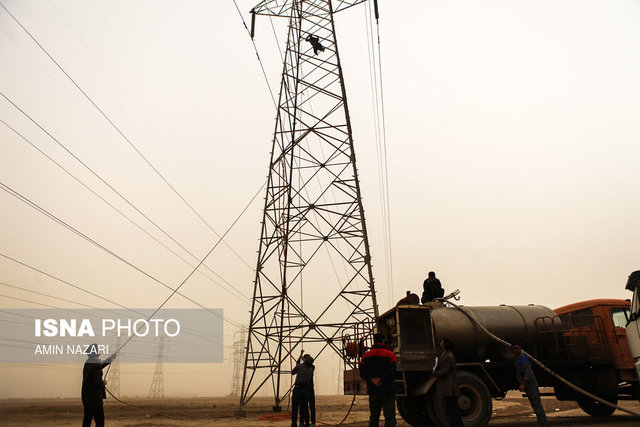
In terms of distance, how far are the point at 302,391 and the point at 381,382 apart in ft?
11.6

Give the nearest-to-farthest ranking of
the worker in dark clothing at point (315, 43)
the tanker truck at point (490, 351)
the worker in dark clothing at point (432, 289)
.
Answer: the tanker truck at point (490, 351) < the worker in dark clothing at point (432, 289) < the worker in dark clothing at point (315, 43)

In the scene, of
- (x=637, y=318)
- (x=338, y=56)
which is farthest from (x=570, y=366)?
(x=338, y=56)

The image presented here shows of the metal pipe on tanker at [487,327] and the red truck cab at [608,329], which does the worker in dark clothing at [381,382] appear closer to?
the metal pipe on tanker at [487,327]

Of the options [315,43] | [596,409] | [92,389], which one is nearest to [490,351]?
[596,409]

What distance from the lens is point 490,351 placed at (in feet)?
37.1

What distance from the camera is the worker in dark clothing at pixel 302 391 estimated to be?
10859 mm

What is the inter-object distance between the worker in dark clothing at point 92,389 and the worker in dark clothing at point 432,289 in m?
8.51

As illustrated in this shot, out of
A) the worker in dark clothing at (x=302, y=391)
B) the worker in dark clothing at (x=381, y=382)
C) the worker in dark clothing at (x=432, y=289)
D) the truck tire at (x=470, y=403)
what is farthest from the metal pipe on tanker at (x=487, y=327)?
the worker in dark clothing at (x=302, y=391)

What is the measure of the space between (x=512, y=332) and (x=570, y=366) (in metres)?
1.78

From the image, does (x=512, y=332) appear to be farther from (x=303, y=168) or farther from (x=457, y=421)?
(x=303, y=168)

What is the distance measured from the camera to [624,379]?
11.2 meters

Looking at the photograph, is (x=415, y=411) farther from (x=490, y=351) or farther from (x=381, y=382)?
(x=381, y=382)

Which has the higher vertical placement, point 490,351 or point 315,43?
point 315,43

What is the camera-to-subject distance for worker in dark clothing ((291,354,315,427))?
10859 mm
